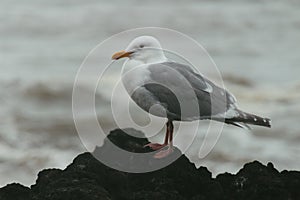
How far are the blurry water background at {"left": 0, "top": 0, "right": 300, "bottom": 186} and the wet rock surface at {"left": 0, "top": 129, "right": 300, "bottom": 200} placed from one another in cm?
502

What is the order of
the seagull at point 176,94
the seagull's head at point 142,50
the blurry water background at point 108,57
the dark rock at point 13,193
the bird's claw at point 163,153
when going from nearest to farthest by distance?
the dark rock at point 13,193 → the bird's claw at point 163,153 → the seagull at point 176,94 → the seagull's head at point 142,50 → the blurry water background at point 108,57

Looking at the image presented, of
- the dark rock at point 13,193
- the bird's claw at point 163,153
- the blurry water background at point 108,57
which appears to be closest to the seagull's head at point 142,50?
the bird's claw at point 163,153

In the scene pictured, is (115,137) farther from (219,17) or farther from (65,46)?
(219,17)

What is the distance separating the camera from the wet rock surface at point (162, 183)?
518cm

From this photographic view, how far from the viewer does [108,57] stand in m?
16.3

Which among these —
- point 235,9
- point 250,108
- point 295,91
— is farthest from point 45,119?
point 235,9

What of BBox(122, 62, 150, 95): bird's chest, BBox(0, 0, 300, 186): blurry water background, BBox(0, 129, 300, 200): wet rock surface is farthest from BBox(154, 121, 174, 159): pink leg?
BBox(0, 0, 300, 186): blurry water background

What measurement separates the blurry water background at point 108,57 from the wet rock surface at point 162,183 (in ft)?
16.5

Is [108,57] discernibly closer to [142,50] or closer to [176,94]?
[142,50]

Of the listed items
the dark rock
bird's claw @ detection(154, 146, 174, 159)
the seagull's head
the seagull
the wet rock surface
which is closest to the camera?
the wet rock surface

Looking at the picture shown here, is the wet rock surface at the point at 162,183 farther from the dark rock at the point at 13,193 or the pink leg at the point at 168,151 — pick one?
the pink leg at the point at 168,151

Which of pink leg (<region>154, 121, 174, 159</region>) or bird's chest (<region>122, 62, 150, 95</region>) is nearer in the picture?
pink leg (<region>154, 121, 174, 159</region>)

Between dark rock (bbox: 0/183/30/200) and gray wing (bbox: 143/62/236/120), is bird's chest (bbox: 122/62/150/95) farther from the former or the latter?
dark rock (bbox: 0/183/30/200)

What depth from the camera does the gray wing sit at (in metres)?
6.44
